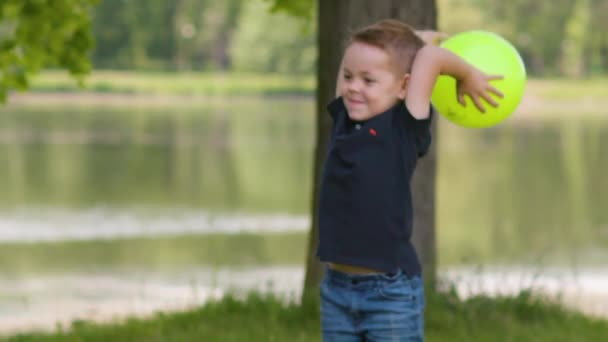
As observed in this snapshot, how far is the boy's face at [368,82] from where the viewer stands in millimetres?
3195

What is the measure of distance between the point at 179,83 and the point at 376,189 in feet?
186

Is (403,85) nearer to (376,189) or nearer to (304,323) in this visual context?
(376,189)

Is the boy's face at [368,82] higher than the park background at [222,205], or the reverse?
the boy's face at [368,82]

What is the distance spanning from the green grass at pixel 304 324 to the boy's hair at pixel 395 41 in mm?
2647

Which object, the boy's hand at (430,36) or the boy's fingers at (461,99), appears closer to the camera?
the boy's fingers at (461,99)

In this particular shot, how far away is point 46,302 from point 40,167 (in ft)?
37.9

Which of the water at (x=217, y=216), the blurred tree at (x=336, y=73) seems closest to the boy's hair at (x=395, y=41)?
the blurred tree at (x=336, y=73)

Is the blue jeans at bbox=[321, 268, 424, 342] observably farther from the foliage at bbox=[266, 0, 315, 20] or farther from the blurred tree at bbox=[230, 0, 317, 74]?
the blurred tree at bbox=[230, 0, 317, 74]

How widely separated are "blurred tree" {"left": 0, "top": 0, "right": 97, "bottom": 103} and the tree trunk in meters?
1.95

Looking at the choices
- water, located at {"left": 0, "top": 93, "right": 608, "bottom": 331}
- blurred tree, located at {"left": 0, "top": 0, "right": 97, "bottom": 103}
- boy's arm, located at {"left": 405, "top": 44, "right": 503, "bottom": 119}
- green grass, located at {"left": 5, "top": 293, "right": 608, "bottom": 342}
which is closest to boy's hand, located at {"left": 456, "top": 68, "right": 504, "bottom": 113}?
boy's arm, located at {"left": 405, "top": 44, "right": 503, "bottom": 119}

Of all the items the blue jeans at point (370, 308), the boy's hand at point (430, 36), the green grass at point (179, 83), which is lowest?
the green grass at point (179, 83)

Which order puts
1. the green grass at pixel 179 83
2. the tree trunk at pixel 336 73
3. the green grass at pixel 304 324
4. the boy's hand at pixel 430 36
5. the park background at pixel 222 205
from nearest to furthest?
the boy's hand at pixel 430 36
the green grass at pixel 304 324
the tree trunk at pixel 336 73
the park background at pixel 222 205
the green grass at pixel 179 83

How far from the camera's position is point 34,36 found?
727cm

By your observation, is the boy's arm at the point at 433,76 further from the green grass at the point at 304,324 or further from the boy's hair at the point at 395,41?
the green grass at the point at 304,324
